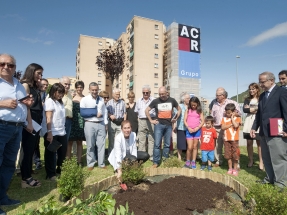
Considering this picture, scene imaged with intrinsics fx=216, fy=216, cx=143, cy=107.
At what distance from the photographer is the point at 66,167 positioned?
3139mm

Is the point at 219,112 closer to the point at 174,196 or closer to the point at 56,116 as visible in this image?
the point at 174,196

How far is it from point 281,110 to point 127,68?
1875 inches

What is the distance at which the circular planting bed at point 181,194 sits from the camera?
303cm

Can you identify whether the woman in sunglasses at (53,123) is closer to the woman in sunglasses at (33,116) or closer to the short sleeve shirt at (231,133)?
the woman in sunglasses at (33,116)

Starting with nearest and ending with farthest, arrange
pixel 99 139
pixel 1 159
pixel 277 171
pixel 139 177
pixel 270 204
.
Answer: pixel 270 204, pixel 1 159, pixel 277 171, pixel 139 177, pixel 99 139

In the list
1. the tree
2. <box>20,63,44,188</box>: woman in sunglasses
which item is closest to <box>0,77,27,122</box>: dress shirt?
<box>20,63,44,188</box>: woman in sunglasses

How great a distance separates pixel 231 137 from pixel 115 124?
3036 millimetres

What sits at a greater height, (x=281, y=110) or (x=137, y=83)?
(x=137, y=83)

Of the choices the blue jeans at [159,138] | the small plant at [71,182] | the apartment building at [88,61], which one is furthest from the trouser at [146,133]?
the apartment building at [88,61]

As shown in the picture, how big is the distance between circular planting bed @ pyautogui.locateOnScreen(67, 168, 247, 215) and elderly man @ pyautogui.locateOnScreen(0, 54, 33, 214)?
1139 mm

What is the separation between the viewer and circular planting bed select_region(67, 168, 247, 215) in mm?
3028

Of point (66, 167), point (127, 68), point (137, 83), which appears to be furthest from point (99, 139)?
point (127, 68)

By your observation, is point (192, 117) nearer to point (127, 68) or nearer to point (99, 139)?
point (99, 139)

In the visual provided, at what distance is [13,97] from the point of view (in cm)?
297
